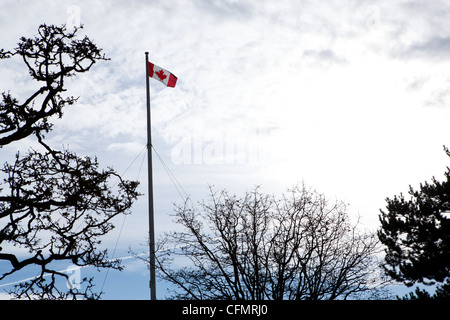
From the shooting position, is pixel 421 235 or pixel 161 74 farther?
pixel 421 235

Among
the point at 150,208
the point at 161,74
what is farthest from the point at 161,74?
the point at 150,208

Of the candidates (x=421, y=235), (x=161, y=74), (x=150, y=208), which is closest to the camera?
(x=150, y=208)

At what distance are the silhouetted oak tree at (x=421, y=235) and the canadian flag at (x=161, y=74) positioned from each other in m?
17.2

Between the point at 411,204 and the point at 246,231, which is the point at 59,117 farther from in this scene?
the point at 411,204

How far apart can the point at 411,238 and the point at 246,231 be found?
16.4 meters

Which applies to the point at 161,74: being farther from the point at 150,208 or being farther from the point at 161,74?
the point at 150,208

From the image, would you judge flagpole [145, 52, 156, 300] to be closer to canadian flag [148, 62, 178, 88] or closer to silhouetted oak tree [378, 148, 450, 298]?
canadian flag [148, 62, 178, 88]

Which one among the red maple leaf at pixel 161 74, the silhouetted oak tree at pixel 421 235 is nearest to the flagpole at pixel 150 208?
the red maple leaf at pixel 161 74

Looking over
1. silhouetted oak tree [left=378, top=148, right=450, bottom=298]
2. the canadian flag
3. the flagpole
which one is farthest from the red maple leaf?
silhouetted oak tree [left=378, top=148, right=450, bottom=298]

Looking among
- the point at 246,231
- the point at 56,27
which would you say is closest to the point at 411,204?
the point at 246,231

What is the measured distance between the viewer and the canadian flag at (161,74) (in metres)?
19.6

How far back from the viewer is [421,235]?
27781mm

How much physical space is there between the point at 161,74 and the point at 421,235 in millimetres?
19470

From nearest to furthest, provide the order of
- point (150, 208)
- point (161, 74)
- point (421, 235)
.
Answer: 1. point (150, 208)
2. point (161, 74)
3. point (421, 235)
